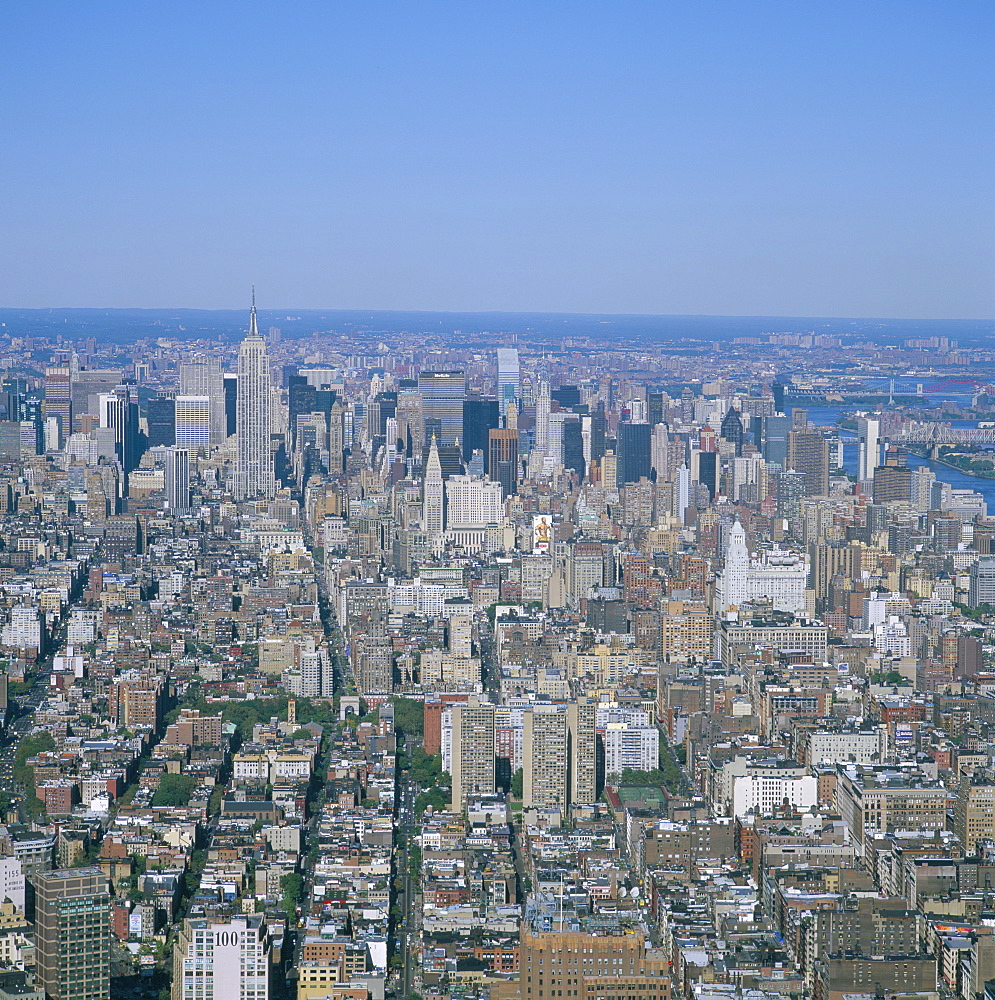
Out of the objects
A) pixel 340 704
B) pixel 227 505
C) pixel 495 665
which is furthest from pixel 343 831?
pixel 227 505

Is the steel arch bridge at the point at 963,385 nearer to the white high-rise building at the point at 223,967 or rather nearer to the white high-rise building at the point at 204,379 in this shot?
the white high-rise building at the point at 204,379

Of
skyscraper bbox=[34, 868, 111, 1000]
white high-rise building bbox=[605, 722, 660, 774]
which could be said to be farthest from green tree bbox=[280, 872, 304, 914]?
white high-rise building bbox=[605, 722, 660, 774]

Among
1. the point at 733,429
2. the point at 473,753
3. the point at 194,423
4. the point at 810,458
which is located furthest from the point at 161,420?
the point at 473,753

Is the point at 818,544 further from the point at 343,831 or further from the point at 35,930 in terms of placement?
the point at 35,930

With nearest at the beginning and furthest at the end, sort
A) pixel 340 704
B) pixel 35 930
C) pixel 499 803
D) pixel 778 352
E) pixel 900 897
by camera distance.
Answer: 1. pixel 35 930
2. pixel 900 897
3. pixel 499 803
4. pixel 340 704
5. pixel 778 352

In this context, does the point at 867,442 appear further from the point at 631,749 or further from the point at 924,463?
the point at 631,749

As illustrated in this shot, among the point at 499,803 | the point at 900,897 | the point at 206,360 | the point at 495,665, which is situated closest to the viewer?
the point at 900,897
